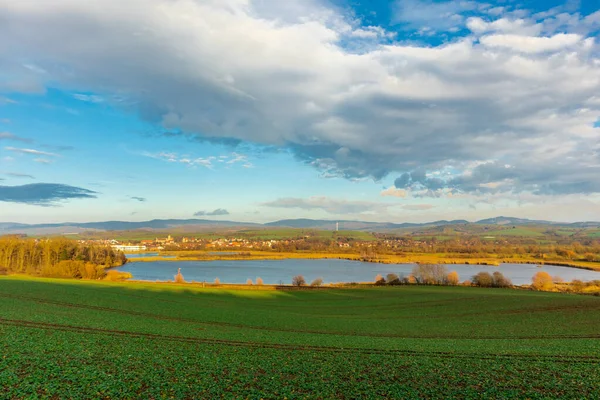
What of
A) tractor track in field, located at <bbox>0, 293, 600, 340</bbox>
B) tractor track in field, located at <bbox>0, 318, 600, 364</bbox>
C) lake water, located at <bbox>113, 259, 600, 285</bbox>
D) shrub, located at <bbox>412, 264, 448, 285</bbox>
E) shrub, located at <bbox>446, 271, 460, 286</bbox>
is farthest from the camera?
lake water, located at <bbox>113, 259, 600, 285</bbox>

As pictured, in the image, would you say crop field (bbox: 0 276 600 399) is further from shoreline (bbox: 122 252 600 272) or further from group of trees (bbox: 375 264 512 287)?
shoreline (bbox: 122 252 600 272)

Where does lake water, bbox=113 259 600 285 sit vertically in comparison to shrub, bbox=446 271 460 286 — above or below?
below

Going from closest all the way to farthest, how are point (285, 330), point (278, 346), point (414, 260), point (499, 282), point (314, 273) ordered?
point (278, 346)
point (285, 330)
point (499, 282)
point (314, 273)
point (414, 260)

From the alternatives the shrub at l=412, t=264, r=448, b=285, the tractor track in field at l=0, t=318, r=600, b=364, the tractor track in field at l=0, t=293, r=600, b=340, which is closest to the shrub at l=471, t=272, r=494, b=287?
the shrub at l=412, t=264, r=448, b=285

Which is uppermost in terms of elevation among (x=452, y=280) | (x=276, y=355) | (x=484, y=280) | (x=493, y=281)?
(x=276, y=355)

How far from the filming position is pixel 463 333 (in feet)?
83.0

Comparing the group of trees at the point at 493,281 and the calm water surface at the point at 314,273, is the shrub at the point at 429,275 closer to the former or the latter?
the group of trees at the point at 493,281

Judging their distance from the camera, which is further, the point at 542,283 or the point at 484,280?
the point at 484,280

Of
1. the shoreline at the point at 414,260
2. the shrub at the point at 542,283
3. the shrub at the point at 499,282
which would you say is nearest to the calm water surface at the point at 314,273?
the shoreline at the point at 414,260

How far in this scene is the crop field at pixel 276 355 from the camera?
1100 centimetres

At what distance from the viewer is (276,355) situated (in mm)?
15609

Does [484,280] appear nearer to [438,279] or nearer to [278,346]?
[438,279]

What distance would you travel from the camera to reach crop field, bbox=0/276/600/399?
11.0 m

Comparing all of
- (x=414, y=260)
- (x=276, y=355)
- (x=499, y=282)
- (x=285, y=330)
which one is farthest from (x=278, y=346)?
(x=414, y=260)
